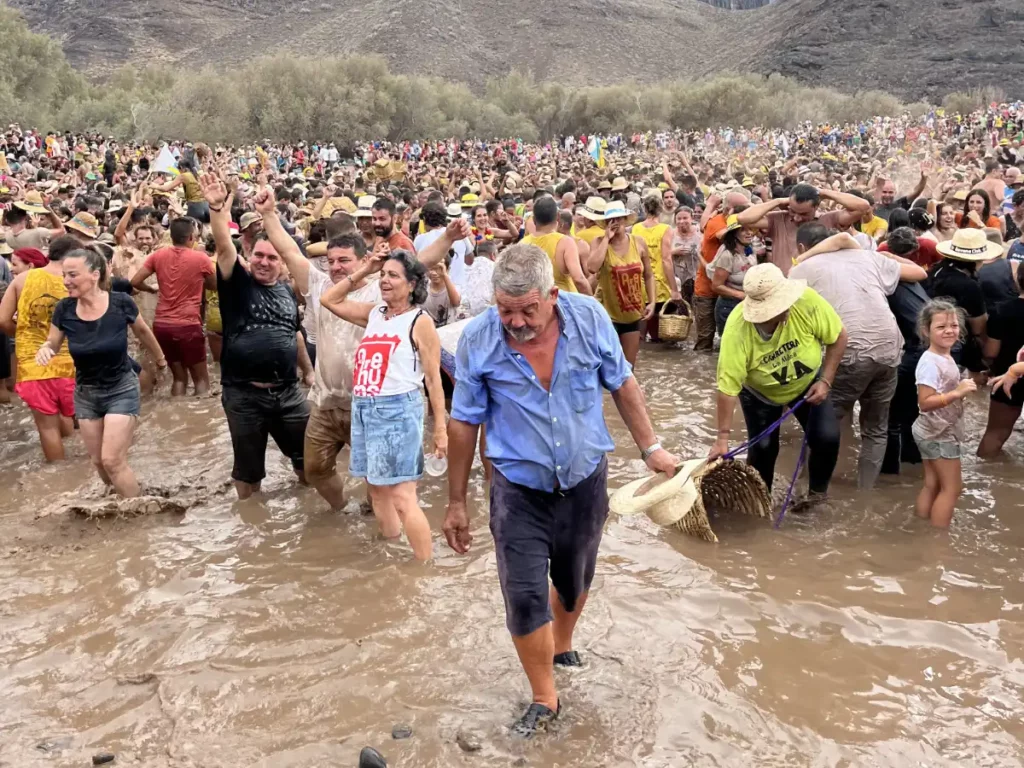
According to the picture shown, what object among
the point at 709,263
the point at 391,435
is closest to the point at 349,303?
the point at 391,435

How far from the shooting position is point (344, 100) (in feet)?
155

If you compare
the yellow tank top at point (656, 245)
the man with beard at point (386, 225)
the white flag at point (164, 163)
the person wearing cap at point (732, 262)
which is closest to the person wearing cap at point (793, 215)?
the person wearing cap at point (732, 262)

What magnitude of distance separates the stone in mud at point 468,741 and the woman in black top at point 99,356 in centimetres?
335

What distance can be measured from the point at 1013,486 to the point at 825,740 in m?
3.41

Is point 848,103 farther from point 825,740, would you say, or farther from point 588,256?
point 825,740

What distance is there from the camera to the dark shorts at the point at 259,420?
5742 millimetres

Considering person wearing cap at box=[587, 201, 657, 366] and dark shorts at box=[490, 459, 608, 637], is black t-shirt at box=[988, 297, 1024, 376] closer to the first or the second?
person wearing cap at box=[587, 201, 657, 366]

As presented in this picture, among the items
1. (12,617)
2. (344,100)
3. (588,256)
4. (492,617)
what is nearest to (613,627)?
(492,617)

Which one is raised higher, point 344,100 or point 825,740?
point 344,100

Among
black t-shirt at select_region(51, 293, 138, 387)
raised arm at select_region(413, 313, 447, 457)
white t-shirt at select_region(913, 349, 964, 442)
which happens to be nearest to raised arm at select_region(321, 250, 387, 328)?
raised arm at select_region(413, 313, 447, 457)

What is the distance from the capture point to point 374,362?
4746 mm

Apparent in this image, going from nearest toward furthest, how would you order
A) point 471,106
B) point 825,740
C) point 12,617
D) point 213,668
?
point 825,740 → point 213,668 → point 12,617 → point 471,106

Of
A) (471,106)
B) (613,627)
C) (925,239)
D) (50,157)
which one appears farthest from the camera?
(471,106)

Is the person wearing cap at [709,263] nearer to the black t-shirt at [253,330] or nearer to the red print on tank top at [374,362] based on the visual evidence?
the black t-shirt at [253,330]
